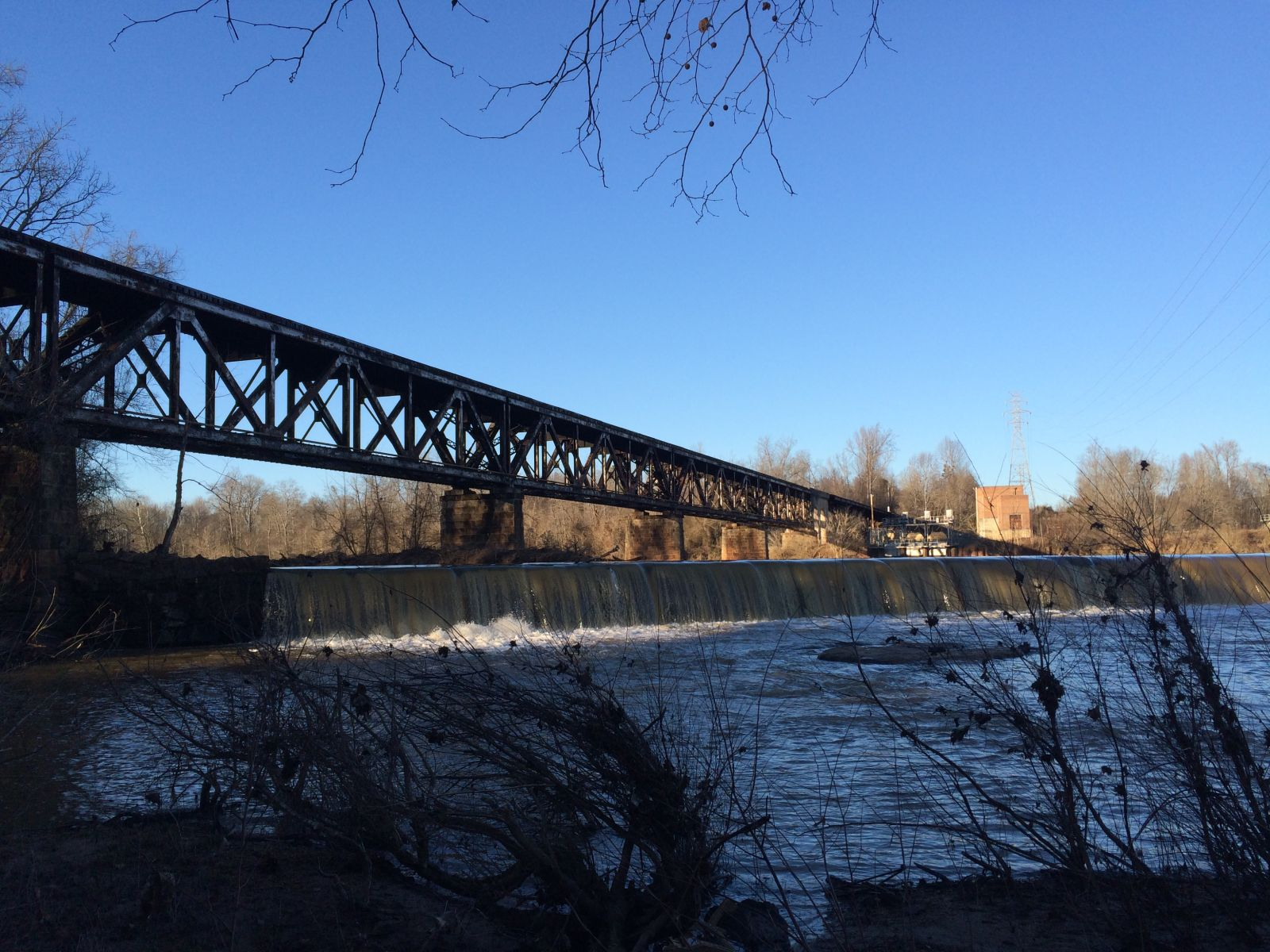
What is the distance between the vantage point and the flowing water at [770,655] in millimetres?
5445

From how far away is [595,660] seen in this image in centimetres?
1363

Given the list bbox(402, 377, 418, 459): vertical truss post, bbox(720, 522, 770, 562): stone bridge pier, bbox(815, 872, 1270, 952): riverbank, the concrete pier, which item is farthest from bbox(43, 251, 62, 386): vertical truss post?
bbox(720, 522, 770, 562): stone bridge pier

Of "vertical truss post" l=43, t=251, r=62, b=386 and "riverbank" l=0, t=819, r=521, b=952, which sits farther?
"vertical truss post" l=43, t=251, r=62, b=386

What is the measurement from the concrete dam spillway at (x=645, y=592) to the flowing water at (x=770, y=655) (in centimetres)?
5

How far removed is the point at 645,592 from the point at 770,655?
29.3ft

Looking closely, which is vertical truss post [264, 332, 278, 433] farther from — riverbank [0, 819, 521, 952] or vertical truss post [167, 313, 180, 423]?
riverbank [0, 819, 521, 952]

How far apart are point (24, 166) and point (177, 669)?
2170 cm

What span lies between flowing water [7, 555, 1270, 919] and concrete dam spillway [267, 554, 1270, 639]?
50 mm

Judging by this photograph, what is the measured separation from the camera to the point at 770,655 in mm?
13711

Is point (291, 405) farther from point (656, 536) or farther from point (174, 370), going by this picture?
point (656, 536)

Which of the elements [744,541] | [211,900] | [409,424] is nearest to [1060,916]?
[211,900]

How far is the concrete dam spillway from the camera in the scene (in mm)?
18812

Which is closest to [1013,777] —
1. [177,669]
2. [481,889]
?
[481,889]

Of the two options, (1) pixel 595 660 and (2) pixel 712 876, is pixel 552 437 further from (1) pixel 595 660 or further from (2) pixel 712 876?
(2) pixel 712 876
